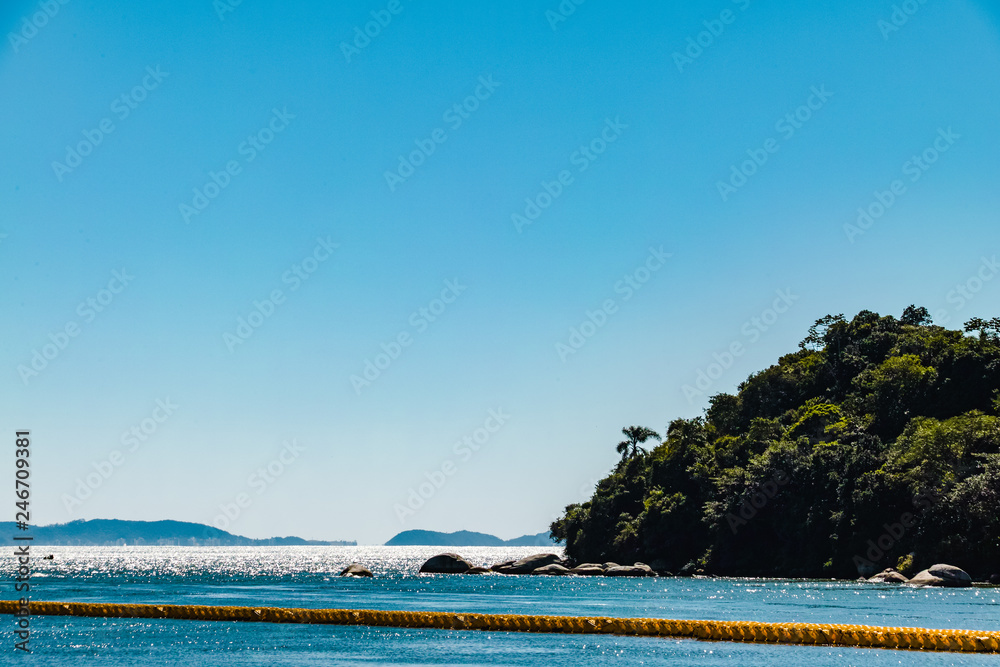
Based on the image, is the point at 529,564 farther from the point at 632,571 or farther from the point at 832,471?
the point at 832,471

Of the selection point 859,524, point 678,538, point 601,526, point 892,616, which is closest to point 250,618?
point 892,616

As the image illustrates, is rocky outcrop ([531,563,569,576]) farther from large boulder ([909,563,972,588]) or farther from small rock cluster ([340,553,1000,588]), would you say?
large boulder ([909,563,972,588])

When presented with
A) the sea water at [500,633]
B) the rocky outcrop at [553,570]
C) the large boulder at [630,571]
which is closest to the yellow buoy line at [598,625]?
the sea water at [500,633]

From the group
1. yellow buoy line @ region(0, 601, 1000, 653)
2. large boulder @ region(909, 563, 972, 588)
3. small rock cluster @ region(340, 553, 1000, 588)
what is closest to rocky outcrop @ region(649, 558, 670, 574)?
small rock cluster @ region(340, 553, 1000, 588)

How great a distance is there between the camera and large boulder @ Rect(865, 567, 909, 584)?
250ft

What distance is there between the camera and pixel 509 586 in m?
86.1

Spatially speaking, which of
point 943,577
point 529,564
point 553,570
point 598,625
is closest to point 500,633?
point 598,625

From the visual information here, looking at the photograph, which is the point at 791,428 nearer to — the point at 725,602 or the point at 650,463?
the point at 650,463

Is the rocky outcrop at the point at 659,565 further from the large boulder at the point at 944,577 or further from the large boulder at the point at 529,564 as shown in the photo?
the large boulder at the point at 944,577

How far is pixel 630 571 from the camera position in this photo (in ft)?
347

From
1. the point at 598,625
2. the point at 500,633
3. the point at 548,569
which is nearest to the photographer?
the point at 500,633

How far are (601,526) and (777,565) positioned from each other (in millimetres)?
28679

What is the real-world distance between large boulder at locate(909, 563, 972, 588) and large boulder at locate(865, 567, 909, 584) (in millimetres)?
3173

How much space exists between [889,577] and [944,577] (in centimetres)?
662
